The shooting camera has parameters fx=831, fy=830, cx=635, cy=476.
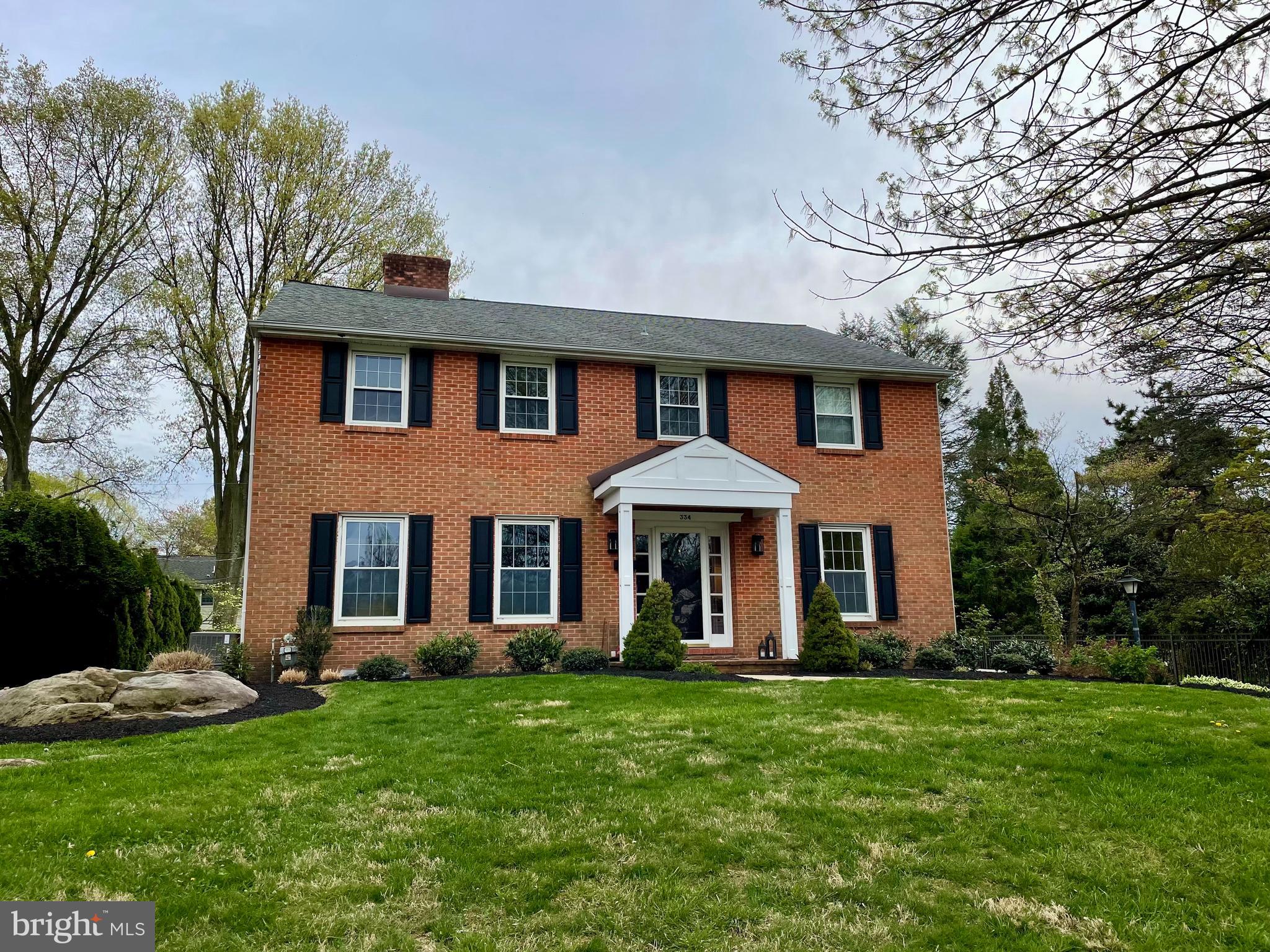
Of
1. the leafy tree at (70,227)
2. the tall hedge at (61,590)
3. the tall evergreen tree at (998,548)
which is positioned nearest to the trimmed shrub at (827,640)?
the tall hedge at (61,590)

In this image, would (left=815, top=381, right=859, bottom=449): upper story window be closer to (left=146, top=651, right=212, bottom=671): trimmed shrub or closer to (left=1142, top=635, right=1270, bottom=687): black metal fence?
(left=1142, top=635, right=1270, bottom=687): black metal fence

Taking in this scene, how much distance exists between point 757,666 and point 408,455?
6807mm

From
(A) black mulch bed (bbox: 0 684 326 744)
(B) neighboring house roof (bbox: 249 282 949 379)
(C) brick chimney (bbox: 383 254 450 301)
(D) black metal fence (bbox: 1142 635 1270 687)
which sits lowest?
(D) black metal fence (bbox: 1142 635 1270 687)

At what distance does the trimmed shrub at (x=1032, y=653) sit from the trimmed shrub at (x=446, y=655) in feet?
28.5

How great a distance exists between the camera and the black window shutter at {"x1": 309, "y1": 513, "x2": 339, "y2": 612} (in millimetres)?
13055

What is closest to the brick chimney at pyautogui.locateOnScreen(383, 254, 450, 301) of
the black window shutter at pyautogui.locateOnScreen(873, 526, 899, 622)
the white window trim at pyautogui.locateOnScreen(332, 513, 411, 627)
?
the white window trim at pyautogui.locateOnScreen(332, 513, 411, 627)

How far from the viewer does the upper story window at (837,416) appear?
627 inches

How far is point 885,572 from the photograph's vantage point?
15.4 meters

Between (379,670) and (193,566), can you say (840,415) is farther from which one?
(193,566)

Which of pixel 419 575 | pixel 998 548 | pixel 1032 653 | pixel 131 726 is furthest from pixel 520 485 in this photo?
pixel 998 548

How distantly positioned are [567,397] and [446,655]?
4.95 meters

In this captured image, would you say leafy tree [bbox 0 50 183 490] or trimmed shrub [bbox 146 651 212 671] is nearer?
trimmed shrub [bbox 146 651 212 671]

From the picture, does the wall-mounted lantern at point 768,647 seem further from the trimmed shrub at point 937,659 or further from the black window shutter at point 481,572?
the black window shutter at point 481,572

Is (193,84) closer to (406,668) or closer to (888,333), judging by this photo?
(406,668)
